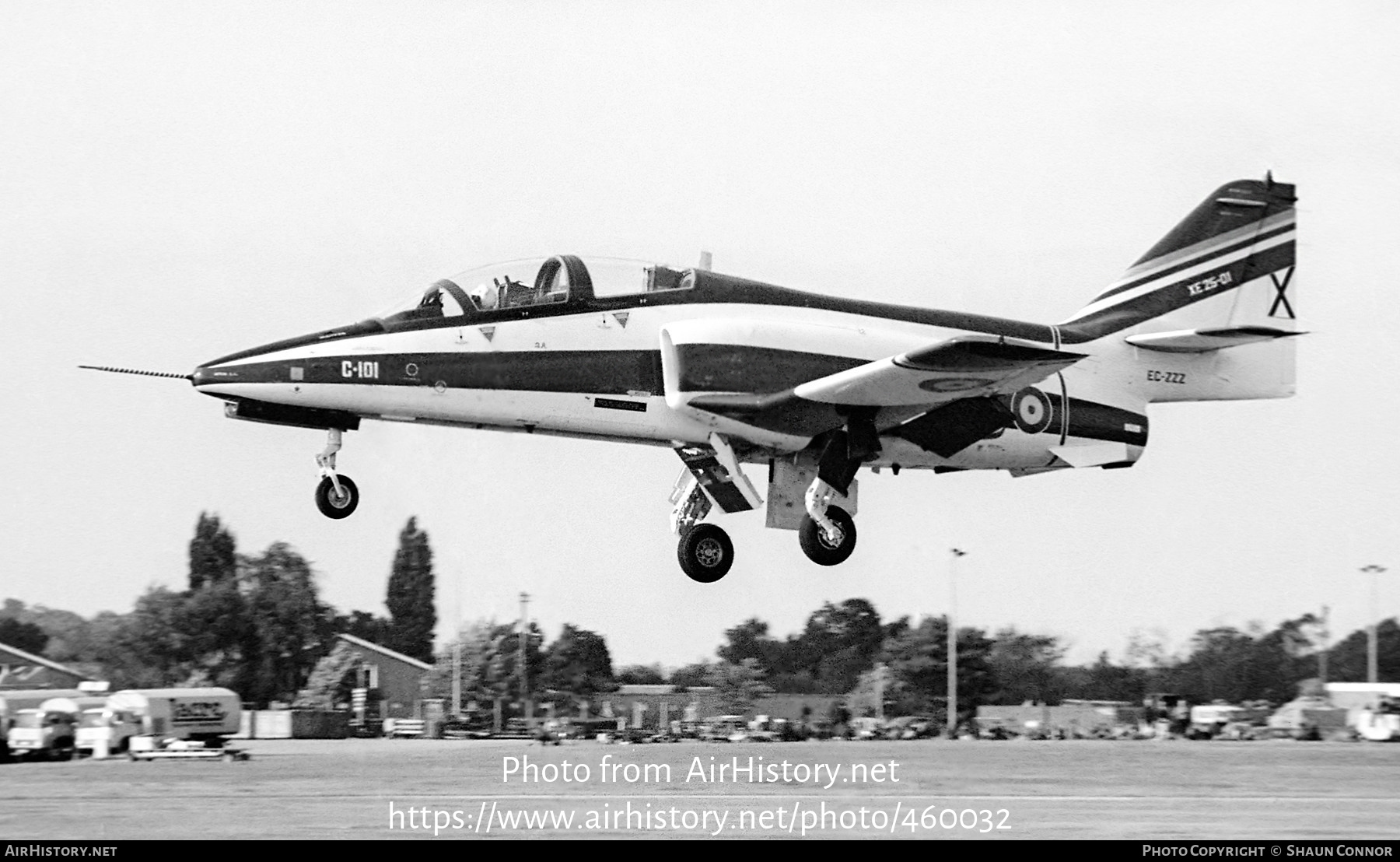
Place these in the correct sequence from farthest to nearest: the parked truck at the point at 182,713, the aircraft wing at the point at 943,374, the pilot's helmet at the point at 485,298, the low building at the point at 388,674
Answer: the low building at the point at 388,674
the parked truck at the point at 182,713
the pilot's helmet at the point at 485,298
the aircraft wing at the point at 943,374

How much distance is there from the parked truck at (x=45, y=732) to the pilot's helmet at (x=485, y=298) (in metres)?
12.7

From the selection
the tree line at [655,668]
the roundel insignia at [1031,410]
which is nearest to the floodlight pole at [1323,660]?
the tree line at [655,668]

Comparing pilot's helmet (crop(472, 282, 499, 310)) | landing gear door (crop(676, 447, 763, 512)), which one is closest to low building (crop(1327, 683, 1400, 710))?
landing gear door (crop(676, 447, 763, 512))

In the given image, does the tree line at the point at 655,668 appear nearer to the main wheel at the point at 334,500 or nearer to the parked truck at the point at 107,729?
the parked truck at the point at 107,729

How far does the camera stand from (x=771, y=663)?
41.3 metres

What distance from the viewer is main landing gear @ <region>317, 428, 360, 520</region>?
2098cm

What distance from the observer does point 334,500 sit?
20969mm

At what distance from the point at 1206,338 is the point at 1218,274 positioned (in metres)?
1.65

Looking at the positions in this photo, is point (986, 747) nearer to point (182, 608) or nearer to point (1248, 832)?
point (1248, 832)

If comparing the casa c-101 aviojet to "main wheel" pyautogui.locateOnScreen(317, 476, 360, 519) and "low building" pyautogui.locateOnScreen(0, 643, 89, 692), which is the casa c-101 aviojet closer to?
"main wheel" pyautogui.locateOnScreen(317, 476, 360, 519)

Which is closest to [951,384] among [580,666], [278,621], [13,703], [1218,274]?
[1218,274]

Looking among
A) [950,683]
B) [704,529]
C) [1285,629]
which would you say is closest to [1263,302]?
[704,529]

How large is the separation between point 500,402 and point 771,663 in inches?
828

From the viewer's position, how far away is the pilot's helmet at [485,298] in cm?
2147
